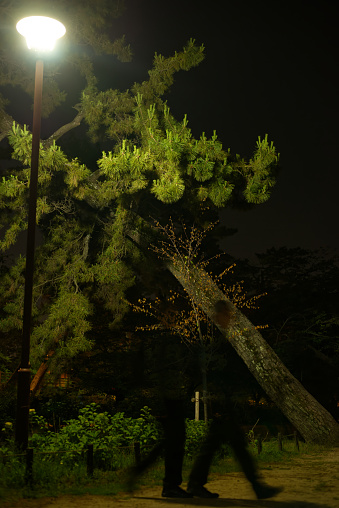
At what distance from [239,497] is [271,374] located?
31.0ft

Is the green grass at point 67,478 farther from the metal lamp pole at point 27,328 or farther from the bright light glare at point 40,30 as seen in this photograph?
the bright light glare at point 40,30

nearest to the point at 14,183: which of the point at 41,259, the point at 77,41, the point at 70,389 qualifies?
the point at 41,259

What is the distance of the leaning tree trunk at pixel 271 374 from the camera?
15.7m

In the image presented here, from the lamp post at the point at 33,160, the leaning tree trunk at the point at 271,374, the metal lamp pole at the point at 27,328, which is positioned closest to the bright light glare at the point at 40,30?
the lamp post at the point at 33,160

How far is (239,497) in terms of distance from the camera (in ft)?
23.4

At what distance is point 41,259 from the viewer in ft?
66.2

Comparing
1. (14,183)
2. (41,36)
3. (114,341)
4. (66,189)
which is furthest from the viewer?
(114,341)

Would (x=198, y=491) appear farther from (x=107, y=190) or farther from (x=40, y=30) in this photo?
(x=107, y=190)

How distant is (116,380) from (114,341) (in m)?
5.55

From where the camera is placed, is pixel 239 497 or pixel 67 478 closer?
pixel 239 497

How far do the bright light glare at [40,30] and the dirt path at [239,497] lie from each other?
7412mm

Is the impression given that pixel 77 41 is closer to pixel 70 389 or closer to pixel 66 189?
pixel 66 189

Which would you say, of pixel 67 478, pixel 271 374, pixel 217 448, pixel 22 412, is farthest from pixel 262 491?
pixel 271 374

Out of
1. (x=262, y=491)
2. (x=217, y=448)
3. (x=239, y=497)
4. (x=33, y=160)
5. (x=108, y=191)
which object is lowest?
(x=239, y=497)
